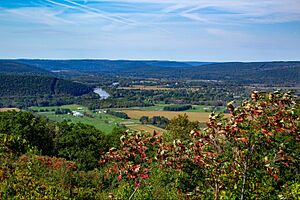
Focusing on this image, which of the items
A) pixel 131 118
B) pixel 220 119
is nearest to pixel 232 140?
pixel 220 119

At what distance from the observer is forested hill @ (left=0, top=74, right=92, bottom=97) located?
12050 centimetres

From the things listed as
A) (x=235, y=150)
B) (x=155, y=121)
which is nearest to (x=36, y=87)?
(x=155, y=121)

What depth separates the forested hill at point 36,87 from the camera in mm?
120500

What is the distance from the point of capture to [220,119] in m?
6.87

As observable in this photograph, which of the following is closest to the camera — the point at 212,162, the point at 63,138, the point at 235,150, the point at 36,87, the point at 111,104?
the point at 235,150

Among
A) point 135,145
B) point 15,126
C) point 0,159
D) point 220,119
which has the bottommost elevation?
point 15,126

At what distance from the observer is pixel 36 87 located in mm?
128250

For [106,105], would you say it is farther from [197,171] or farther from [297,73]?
[297,73]

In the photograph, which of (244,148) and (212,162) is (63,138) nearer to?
(212,162)

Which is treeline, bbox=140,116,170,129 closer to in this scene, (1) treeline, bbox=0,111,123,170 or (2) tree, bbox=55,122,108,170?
(1) treeline, bbox=0,111,123,170

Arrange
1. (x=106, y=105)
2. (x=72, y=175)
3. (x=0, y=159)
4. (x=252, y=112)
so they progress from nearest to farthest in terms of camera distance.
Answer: (x=252, y=112) → (x=0, y=159) → (x=72, y=175) → (x=106, y=105)

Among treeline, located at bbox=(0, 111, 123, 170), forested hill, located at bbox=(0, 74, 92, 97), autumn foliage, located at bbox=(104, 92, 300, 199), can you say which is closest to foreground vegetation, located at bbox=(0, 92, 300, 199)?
autumn foliage, located at bbox=(104, 92, 300, 199)

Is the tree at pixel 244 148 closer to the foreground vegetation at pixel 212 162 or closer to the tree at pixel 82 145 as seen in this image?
the foreground vegetation at pixel 212 162

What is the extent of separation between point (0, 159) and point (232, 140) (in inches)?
297
